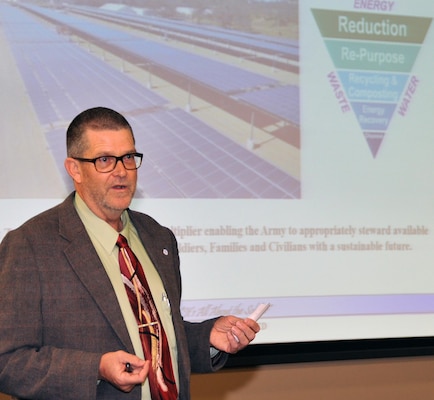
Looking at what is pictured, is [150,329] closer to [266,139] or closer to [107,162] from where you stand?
[107,162]

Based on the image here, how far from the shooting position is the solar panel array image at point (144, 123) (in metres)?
2.76

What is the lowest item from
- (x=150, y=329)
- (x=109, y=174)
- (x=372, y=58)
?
(x=150, y=329)

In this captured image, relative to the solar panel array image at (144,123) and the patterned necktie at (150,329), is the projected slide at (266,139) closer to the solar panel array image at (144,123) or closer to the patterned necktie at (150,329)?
the solar panel array image at (144,123)

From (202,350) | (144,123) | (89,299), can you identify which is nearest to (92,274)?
(89,299)

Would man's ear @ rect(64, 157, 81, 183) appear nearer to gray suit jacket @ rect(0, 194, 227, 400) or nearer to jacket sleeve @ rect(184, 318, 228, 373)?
gray suit jacket @ rect(0, 194, 227, 400)

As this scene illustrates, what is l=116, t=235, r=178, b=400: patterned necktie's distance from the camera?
177 centimetres

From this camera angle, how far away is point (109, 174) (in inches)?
70.7

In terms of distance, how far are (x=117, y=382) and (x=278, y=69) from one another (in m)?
2.00

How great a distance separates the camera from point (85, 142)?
180 centimetres

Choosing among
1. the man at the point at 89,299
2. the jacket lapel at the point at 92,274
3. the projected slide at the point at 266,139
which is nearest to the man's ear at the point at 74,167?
the man at the point at 89,299

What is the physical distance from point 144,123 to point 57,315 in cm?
140

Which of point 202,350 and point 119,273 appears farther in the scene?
point 202,350

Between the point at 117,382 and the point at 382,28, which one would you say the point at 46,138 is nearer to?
the point at 117,382

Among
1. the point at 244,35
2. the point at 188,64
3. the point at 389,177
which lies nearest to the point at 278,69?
the point at 244,35
